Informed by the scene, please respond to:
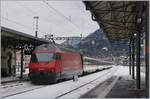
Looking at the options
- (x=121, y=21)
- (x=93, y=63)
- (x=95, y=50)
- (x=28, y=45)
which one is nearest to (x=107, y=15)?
(x=121, y=21)

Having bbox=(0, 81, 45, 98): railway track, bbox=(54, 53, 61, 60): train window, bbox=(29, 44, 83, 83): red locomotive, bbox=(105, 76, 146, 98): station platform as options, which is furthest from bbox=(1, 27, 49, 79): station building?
bbox=(105, 76, 146, 98): station platform


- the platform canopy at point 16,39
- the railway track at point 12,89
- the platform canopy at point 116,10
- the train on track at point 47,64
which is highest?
the platform canopy at point 116,10

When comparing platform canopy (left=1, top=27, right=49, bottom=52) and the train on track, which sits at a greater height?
platform canopy (left=1, top=27, right=49, bottom=52)

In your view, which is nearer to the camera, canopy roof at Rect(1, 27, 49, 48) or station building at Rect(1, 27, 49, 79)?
canopy roof at Rect(1, 27, 49, 48)

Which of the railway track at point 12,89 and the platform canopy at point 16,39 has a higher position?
the platform canopy at point 16,39

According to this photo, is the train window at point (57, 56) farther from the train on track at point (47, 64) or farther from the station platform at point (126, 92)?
the station platform at point (126, 92)

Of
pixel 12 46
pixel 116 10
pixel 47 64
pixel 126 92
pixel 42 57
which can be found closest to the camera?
pixel 126 92

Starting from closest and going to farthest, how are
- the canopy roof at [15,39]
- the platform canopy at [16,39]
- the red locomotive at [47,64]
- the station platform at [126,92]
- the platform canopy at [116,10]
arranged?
the station platform at [126,92] → the platform canopy at [116,10] → the red locomotive at [47,64] → the canopy roof at [15,39] → the platform canopy at [16,39]

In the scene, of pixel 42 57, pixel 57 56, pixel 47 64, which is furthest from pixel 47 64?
pixel 57 56

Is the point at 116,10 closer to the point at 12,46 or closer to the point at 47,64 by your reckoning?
the point at 47,64

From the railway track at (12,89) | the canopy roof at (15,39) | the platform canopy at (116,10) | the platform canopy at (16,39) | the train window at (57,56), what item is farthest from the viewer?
the platform canopy at (16,39)

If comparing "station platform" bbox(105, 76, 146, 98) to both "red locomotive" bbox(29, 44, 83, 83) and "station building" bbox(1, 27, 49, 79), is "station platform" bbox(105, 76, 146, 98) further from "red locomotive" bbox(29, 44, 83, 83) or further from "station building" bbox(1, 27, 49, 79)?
"station building" bbox(1, 27, 49, 79)

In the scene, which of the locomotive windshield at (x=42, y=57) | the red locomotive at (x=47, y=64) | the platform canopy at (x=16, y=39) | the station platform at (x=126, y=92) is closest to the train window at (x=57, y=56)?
the red locomotive at (x=47, y=64)

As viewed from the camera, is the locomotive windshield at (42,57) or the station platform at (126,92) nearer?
the station platform at (126,92)
